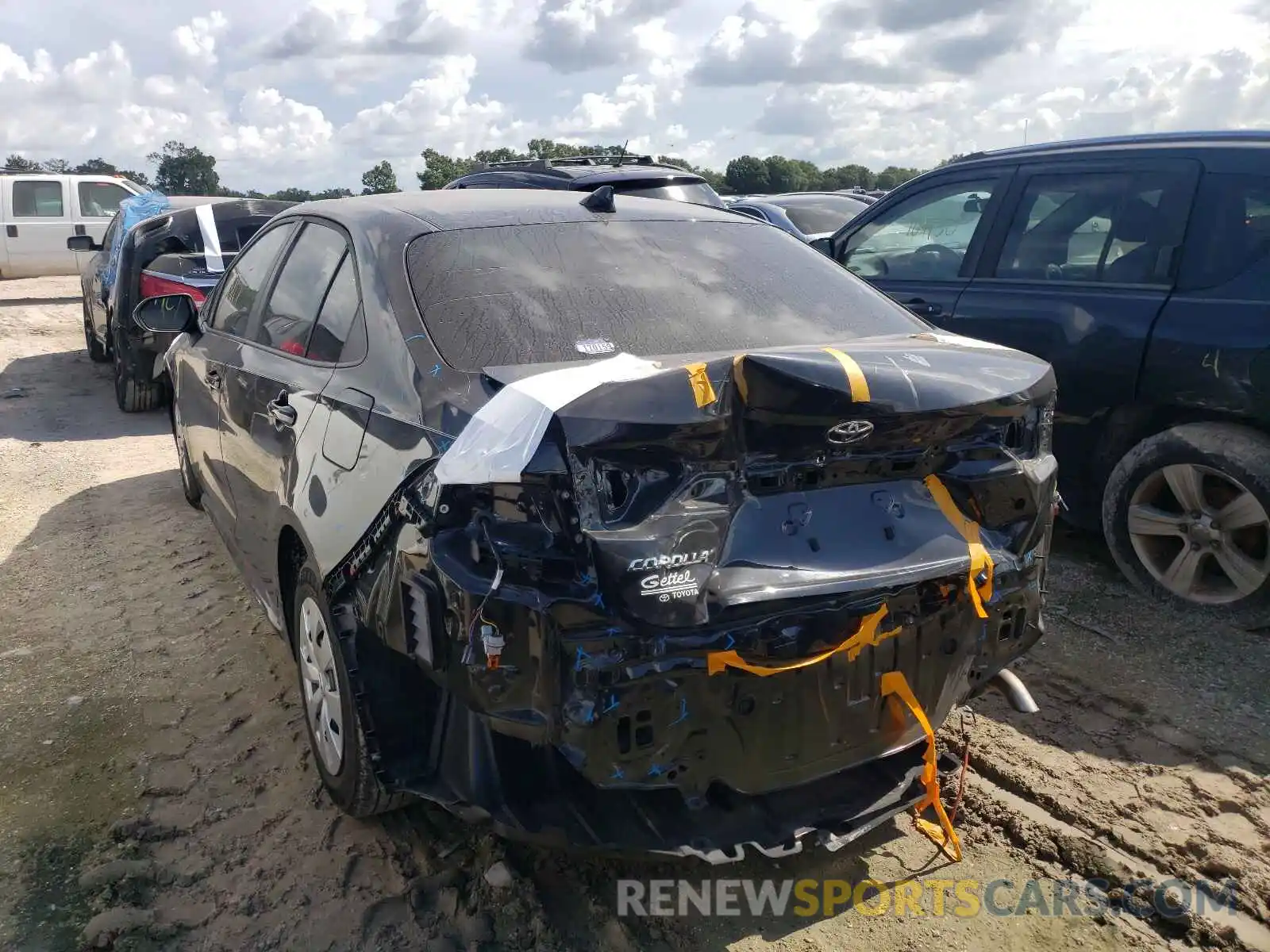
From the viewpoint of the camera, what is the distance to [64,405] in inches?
372

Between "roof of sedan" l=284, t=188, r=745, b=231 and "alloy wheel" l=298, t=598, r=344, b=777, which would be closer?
"alloy wheel" l=298, t=598, r=344, b=777

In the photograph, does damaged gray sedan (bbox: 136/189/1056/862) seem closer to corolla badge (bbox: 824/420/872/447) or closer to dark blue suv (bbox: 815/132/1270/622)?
corolla badge (bbox: 824/420/872/447)

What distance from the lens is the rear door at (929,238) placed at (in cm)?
526

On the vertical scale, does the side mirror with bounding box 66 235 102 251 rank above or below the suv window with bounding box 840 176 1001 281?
below

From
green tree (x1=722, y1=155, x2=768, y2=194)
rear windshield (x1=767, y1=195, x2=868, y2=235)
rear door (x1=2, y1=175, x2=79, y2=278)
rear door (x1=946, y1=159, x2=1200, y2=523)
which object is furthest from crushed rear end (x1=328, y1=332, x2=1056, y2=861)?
green tree (x1=722, y1=155, x2=768, y2=194)

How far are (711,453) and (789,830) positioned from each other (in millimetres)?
950

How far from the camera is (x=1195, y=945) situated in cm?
251

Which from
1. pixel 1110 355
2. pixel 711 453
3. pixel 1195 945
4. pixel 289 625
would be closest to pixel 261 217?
pixel 289 625

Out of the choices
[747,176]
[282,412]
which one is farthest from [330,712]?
[747,176]

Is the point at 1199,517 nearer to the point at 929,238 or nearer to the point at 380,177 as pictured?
the point at 929,238

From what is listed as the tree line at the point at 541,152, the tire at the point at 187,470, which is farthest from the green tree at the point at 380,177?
the tire at the point at 187,470

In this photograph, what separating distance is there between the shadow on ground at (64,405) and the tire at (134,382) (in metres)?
0.12

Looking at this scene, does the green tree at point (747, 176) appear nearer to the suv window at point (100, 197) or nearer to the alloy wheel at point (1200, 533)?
the suv window at point (100, 197)

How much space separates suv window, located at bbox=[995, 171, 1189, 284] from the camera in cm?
446
